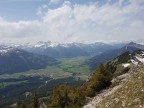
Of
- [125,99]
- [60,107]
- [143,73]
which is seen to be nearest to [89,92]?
[60,107]

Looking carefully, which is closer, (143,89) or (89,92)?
(143,89)

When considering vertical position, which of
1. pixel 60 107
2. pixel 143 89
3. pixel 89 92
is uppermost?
pixel 143 89

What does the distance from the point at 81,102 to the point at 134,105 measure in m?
23.2

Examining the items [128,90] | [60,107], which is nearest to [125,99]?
[128,90]

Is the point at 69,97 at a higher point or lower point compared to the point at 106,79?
lower

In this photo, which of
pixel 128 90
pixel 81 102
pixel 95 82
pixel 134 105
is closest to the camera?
pixel 134 105

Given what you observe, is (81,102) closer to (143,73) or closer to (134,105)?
(143,73)

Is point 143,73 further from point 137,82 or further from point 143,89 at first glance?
point 143,89

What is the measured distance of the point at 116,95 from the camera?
3769cm

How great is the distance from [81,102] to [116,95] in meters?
16.6

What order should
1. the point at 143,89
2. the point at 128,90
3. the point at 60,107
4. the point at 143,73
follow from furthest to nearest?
1. the point at 60,107
2. the point at 143,73
3. the point at 128,90
4. the point at 143,89

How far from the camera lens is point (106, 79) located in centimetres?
5825

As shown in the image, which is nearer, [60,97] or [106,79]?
[106,79]

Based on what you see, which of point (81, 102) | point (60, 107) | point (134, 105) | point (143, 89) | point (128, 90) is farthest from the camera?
point (60, 107)
